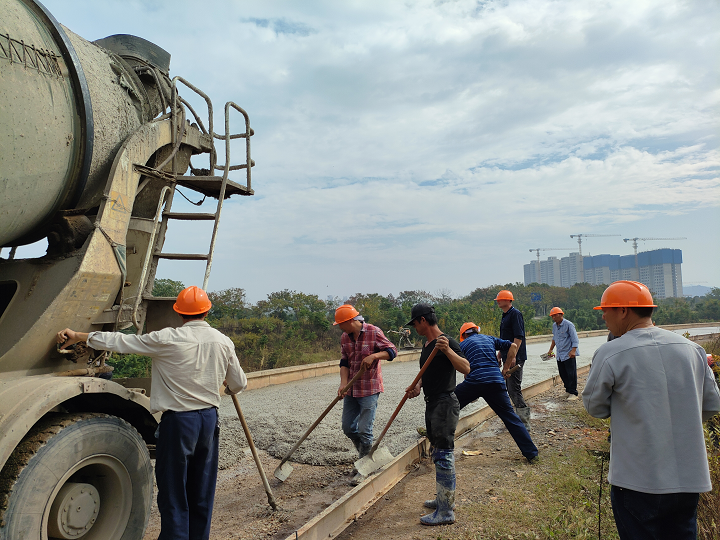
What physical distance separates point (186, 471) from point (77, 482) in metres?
0.63

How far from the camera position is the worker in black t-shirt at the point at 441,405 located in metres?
4.03

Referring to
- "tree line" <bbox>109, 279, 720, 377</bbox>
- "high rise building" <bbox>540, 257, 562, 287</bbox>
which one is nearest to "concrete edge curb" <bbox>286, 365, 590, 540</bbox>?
"tree line" <bbox>109, 279, 720, 377</bbox>

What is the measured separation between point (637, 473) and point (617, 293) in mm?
914

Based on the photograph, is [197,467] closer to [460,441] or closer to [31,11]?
[31,11]

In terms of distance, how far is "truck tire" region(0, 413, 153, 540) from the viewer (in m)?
2.53

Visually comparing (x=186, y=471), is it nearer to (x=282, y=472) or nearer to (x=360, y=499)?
(x=360, y=499)

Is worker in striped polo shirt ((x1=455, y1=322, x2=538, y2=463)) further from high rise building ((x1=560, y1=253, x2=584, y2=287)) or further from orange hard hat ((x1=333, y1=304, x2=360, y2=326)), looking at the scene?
high rise building ((x1=560, y1=253, x2=584, y2=287))

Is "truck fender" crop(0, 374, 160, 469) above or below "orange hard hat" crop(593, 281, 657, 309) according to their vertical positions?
below

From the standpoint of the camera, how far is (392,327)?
20.5m

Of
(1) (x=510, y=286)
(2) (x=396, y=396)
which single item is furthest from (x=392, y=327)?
(1) (x=510, y=286)

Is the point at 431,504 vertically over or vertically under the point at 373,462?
under

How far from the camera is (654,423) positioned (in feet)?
8.08

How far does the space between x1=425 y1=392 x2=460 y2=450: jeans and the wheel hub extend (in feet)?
8.20

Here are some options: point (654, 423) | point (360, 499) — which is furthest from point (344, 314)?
point (654, 423)
